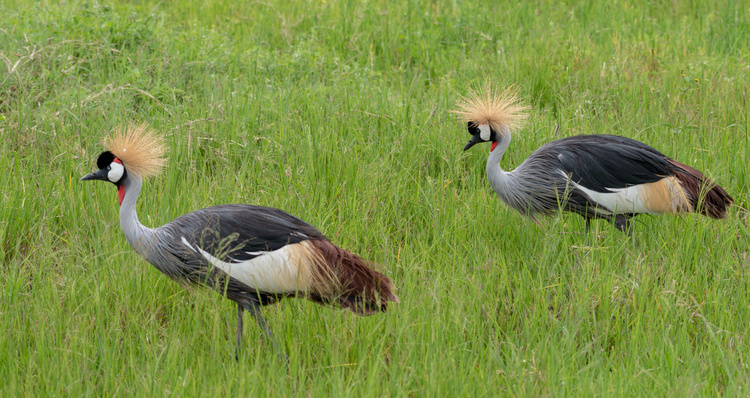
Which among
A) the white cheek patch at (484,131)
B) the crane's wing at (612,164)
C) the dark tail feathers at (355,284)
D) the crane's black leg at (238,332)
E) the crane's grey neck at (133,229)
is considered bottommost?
the crane's black leg at (238,332)

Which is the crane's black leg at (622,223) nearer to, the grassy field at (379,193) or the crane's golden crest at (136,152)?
the grassy field at (379,193)

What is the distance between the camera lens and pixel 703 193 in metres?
3.46

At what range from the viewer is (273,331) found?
2881 mm

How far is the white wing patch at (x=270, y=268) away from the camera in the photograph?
2803 mm

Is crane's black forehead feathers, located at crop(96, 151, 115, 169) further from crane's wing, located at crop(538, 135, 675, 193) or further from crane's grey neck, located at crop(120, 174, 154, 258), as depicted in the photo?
crane's wing, located at crop(538, 135, 675, 193)

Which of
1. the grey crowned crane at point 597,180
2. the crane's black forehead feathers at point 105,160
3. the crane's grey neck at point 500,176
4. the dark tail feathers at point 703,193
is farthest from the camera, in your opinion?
the crane's grey neck at point 500,176

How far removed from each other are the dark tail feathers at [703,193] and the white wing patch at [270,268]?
1971 millimetres

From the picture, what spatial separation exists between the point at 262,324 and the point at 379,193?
119 cm

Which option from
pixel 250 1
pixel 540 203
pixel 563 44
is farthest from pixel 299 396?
pixel 250 1

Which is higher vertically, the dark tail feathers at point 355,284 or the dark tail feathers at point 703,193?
the dark tail feathers at point 703,193

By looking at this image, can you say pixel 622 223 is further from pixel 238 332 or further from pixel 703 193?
pixel 238 332

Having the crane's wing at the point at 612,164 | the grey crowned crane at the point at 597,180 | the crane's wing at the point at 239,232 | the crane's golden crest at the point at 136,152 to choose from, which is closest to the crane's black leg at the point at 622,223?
the grey crowned crane at the point at 597,180

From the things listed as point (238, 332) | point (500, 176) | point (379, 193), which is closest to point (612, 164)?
point (500, 176)

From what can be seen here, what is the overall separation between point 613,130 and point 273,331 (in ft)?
9.00
